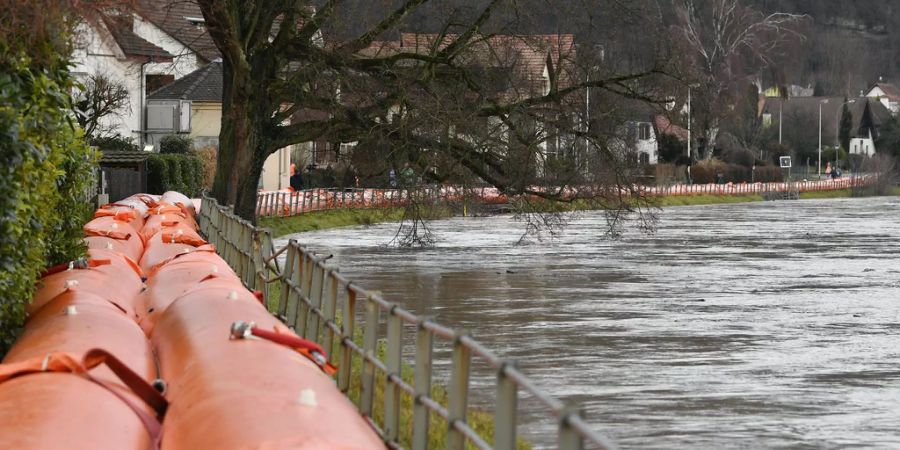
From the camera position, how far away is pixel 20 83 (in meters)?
10.0

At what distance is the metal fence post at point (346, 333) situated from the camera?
10.1m

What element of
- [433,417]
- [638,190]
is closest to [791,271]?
[638,190]

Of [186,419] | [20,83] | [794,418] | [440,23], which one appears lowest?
[794,418]

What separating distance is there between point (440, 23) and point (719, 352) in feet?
45.9

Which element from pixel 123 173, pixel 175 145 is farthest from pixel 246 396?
pixel 175 145

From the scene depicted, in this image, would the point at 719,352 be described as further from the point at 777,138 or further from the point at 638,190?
the point at 777,138

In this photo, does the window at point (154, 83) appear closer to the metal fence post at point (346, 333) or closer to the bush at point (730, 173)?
the bush at point (730, 173)

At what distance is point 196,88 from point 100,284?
1992 inches

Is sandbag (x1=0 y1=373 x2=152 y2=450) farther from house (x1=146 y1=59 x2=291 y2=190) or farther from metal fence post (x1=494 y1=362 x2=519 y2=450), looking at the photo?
house (x1=146 y1=59 x2=291 y2=190)

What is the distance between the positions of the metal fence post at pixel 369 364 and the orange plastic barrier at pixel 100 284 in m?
2.33

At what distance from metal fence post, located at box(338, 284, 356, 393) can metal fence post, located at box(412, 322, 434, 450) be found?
4.81 feet

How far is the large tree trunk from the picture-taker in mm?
31672

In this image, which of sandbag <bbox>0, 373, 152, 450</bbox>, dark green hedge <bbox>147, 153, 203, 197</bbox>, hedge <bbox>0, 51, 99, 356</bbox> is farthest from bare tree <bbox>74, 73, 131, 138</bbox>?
sandbag <bbox>0, 373, 152, 450</bbox>

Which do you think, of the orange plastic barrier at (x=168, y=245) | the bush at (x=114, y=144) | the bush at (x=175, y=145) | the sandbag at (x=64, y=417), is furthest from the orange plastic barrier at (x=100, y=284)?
the bush at (x=175, y=145)
